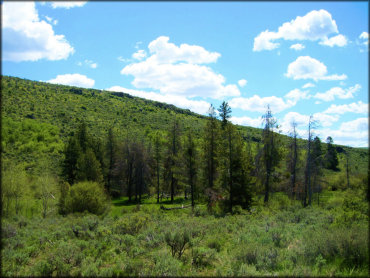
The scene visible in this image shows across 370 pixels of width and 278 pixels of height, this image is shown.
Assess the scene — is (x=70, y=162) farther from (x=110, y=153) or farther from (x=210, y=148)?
(x=210, y=148)

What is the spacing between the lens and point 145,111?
9262 centimetres

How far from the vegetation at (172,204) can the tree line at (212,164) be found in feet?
0.56

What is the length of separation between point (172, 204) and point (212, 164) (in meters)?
11.9

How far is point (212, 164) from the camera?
92.1ft

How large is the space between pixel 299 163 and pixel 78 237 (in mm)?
29455

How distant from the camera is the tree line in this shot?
2227 centimetres

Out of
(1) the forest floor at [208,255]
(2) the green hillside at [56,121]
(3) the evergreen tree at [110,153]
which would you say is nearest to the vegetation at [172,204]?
(1) the forest floor at [208,255]

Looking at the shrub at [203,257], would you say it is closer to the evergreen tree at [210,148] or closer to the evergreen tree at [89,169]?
the evergreen tree at [210,148]

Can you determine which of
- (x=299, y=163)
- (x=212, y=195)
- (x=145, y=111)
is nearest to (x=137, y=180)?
(x=212, y=195)

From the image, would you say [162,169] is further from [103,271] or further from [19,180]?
[103,271]

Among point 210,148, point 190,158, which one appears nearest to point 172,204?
point 190,158

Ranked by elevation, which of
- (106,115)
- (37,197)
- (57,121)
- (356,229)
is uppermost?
(106,115)

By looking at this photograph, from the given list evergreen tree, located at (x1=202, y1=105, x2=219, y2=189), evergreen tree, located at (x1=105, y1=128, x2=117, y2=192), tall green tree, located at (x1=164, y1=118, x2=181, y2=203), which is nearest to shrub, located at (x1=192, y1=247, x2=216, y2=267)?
evergreen tree, located at (x1=202, y1=105, x2=219, y2=189)

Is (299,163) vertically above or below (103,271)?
above
